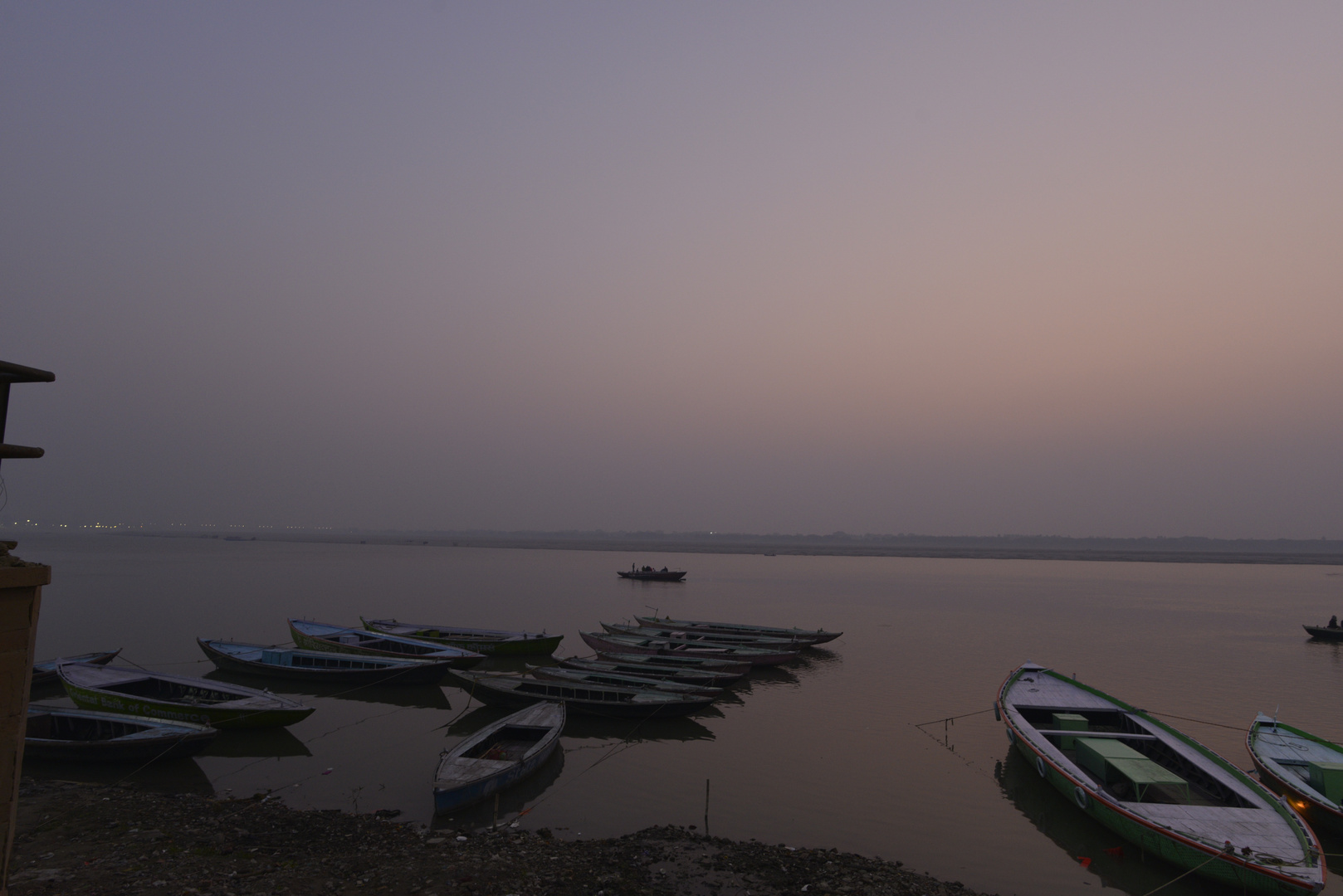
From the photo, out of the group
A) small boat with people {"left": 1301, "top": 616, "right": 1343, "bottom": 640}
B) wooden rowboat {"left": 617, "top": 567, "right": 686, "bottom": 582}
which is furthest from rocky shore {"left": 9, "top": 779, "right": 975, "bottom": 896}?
wooden rowboat {"left": 617, "top": 567, "right": 686, "bottom": 582}

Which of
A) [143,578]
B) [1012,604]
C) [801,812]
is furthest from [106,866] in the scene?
[143,578]

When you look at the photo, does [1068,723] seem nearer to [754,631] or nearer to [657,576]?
[754,631]

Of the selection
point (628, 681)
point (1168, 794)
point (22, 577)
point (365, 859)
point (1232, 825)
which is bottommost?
point (628, 681)

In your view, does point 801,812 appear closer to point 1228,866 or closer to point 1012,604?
point 1228,866

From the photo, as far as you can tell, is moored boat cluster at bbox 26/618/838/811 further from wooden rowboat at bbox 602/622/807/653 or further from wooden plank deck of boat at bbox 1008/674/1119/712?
wooden plank deck of boat at bbox 1008/674/1119/712

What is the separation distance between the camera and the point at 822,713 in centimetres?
2442

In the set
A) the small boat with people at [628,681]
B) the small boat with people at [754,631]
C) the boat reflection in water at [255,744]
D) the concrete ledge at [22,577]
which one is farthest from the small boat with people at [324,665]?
the concrete ledge at [22,577]

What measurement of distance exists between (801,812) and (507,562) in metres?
104

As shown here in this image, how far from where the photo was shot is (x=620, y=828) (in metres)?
14.3

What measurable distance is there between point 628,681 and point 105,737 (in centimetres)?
1480

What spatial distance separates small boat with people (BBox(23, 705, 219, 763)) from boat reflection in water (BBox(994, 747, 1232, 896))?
19681 millimetres

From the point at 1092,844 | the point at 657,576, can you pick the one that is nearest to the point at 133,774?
the point at 1092,844

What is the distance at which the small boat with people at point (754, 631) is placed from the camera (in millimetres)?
36750

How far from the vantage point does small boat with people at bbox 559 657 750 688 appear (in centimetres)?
2691
